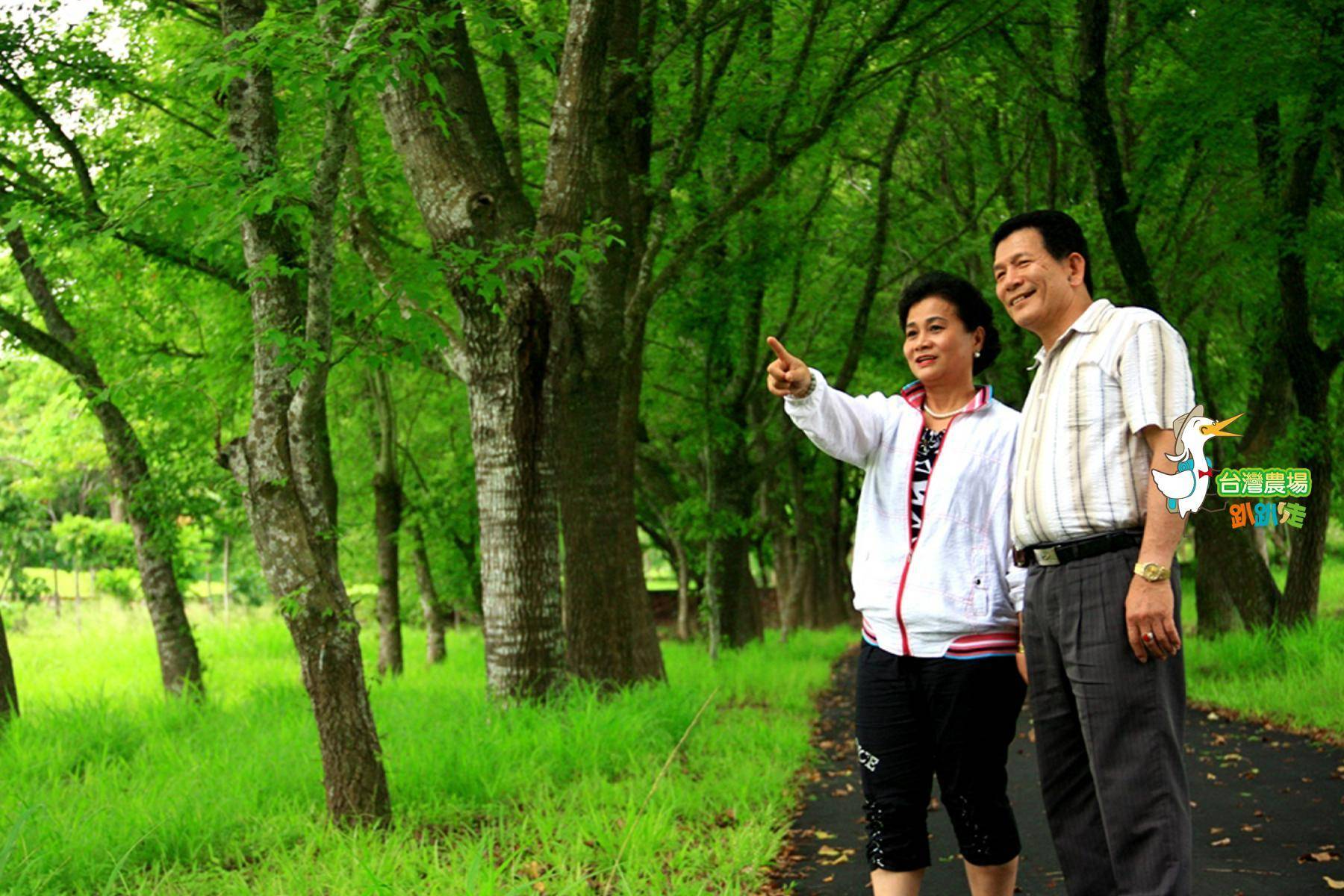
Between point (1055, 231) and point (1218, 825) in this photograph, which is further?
point (1218, 825)

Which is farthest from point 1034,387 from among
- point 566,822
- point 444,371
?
point 444,371

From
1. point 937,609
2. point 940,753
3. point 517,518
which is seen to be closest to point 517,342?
point 517,518

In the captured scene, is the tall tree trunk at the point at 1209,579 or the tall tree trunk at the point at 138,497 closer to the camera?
the tall tree trunk at the point at 138,497

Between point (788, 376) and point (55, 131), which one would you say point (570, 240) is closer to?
point (788, 376)

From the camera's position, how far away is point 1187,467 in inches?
122

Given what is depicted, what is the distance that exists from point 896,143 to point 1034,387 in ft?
38.7

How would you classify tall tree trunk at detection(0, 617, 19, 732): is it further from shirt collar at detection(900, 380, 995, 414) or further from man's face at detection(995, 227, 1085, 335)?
man's face at detection(995, 227, 1085, 335)

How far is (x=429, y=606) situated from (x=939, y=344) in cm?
1648

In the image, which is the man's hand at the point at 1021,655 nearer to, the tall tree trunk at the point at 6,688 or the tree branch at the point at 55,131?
the tall tree trunk at the point at 6,688

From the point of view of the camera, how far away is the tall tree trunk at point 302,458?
5371 mm

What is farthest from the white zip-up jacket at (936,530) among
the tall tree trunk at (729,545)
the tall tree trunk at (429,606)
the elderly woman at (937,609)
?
the tall tree trunk at (429,606)

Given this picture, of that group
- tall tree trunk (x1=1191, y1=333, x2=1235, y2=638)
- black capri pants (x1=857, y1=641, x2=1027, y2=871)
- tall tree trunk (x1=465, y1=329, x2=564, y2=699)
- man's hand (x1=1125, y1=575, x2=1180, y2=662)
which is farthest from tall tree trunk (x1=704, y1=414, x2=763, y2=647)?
man's hand (x1=1125, y1=575, x2=1180, y2=662)

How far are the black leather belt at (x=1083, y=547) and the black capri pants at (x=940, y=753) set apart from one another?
450mm

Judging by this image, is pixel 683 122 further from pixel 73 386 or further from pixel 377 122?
pixel 73 386
